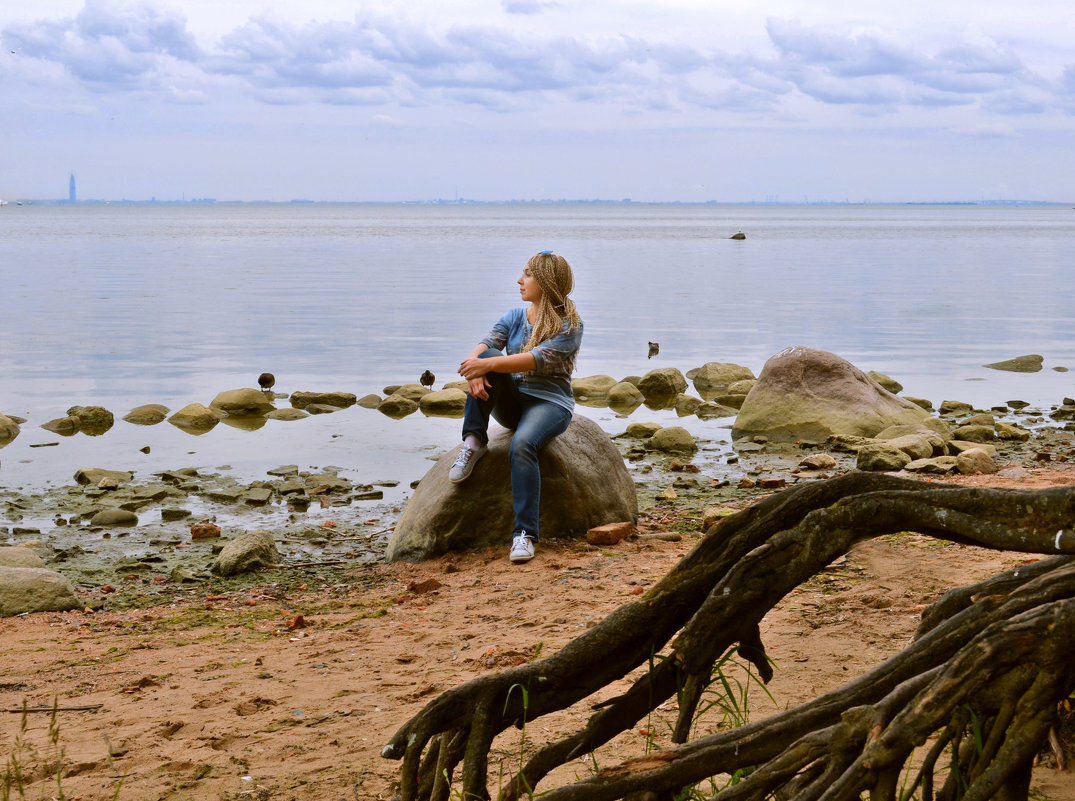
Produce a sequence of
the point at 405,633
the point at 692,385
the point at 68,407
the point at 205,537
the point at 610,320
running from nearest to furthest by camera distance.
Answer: the point at 405,633 < the point at 205,537 < the point at 68,407 < the point at 692,385 < the point at 610,320

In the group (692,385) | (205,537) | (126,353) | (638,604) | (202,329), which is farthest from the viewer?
(202,329)

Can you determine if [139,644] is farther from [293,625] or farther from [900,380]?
[900,380]

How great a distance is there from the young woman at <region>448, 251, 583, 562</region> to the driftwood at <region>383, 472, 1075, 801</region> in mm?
4471

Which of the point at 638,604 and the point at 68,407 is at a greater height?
the point at 638,604

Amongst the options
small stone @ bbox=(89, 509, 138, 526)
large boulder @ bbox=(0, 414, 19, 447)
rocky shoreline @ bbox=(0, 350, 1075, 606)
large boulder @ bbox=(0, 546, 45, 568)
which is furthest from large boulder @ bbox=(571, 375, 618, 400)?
large boulder @ bbox=(0, 546, 45, 568)

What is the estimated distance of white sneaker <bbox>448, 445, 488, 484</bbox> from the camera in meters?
8.56

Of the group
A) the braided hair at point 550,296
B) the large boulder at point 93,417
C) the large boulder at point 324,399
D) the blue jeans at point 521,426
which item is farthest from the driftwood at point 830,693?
the large boulder at point 324,399

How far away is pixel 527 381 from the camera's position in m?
8.54

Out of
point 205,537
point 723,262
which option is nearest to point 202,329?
point 205,537

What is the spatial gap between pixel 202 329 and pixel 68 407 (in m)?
11.3

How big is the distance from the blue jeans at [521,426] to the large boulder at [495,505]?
6.3 inches

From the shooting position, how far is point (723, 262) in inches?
2381

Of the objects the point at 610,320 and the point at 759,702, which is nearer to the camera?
the point at 759,702

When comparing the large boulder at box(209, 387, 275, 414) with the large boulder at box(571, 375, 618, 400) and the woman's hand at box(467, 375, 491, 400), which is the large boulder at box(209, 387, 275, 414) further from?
the woman's hand at box(467, 375, 491, 400)
